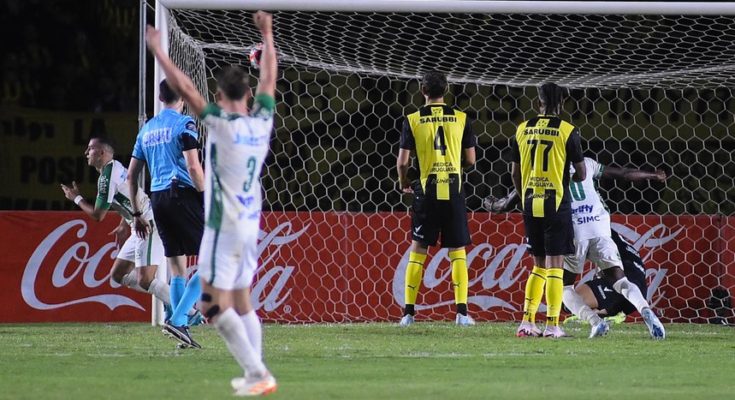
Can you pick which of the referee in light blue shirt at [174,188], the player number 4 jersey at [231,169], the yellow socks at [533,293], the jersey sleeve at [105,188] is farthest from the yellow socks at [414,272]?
the player number 4 jersey at [231,169]

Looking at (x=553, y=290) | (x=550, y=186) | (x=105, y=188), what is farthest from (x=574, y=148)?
(x=105, y=188)

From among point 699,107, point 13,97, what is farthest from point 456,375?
point 13,97

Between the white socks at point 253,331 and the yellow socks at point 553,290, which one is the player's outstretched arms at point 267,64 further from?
the yellow socks at point 553,290

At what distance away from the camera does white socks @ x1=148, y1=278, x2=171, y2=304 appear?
9.22m

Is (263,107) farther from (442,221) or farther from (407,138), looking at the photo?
(442,221)

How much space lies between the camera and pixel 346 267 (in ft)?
35.9

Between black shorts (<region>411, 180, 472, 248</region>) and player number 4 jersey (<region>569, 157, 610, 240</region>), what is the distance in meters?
0.86

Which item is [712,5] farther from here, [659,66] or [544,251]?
[544,251]

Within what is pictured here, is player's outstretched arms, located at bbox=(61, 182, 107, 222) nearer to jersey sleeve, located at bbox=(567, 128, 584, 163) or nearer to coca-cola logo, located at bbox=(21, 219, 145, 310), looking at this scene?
coca-cola logo, located at bbox=(21, 219, 145, 310)

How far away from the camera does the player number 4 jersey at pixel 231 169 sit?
5500 millimetres

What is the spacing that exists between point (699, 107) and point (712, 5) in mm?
4098

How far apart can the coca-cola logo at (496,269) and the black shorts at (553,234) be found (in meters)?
2.33

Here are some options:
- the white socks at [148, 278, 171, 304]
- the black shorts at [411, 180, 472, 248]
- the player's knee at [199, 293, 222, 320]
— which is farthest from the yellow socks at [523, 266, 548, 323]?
the player's knee at [199, 293, 222, 320]

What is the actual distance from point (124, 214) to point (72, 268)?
154cm
